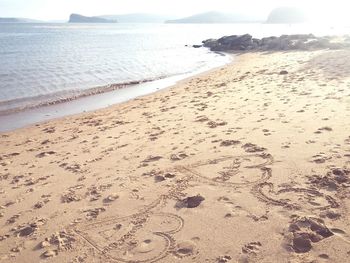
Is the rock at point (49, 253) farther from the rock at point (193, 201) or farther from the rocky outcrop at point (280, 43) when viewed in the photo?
the rocky outcrop at point (280, 43)

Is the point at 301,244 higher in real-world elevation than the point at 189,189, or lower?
higher

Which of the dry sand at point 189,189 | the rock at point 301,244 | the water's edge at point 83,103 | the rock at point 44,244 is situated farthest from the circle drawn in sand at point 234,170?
the water's edge at point 83,103

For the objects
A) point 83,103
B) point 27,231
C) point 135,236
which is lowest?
point 83,103

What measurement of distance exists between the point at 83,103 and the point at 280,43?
26714 mm

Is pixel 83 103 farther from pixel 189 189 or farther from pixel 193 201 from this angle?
pixel 193 201

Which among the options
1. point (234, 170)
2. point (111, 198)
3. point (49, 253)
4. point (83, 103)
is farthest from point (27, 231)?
point (83, 103)

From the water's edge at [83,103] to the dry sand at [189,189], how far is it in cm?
239

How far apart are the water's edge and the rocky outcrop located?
58.7ft

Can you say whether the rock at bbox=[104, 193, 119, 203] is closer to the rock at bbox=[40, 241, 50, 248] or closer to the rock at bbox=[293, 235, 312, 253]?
the rock at bbox=[40, 241, 50, 248]

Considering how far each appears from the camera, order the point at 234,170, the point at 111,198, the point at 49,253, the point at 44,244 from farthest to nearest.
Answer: the point at 234,170
the point at 111,198
the point at 44,244
the point at 49,253

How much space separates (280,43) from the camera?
3566 cm

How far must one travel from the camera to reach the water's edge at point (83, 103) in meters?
11.6

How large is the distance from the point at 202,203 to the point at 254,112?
4.68 metres

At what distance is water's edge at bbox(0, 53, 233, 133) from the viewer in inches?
458
